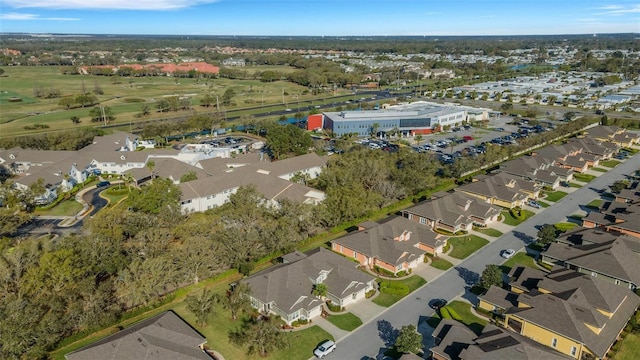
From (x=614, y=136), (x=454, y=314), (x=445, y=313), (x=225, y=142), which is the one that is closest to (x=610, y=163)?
(x=614, y=136)

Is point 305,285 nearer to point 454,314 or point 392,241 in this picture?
point 392,241

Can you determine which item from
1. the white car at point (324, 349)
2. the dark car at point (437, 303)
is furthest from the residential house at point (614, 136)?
the white car at point (324, 349)

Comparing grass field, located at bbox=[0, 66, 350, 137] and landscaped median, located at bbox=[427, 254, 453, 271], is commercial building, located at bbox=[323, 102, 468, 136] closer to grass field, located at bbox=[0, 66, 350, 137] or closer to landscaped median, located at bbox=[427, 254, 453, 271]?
grass field, located at bbox=[0, 66, 350, 137]

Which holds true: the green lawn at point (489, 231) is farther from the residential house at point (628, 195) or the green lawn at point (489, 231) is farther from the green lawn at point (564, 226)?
the residential house at point (628, 195)

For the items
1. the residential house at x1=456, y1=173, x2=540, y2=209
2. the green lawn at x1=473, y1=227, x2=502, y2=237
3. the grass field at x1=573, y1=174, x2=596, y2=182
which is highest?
the residential house at x1=456, y1=173, x2=540, y2=209

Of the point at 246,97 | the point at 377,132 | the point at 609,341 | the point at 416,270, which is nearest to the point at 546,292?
the point at 609,341

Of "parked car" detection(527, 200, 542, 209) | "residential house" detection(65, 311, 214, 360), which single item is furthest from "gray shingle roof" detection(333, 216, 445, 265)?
"parked car" detection(527, 200, 542, 209)

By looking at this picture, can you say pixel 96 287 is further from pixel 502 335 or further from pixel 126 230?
pixel 502 335
